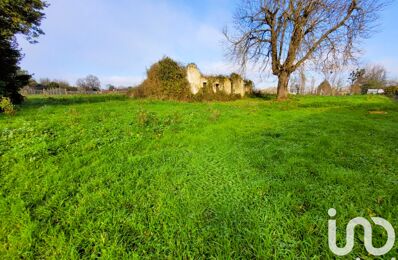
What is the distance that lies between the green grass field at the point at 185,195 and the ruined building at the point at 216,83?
15096 mm

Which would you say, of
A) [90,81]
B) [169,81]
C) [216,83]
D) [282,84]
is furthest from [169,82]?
[90,81]

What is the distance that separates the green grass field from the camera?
6.28 ft

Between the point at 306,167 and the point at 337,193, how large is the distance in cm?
87

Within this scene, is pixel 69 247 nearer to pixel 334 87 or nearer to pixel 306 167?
pixel 306 167

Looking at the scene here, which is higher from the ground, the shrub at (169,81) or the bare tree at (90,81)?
the bare tree at (90,81)

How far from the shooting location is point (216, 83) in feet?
67.0

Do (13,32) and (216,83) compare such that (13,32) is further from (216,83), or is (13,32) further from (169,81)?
(216,83)

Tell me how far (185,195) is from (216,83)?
739 inches

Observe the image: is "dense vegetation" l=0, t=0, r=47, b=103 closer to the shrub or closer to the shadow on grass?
the shadow on grass

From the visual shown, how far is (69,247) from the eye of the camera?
1.89 m

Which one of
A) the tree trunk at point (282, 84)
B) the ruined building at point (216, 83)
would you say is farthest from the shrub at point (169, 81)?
the tree trunk at point (282, 84)

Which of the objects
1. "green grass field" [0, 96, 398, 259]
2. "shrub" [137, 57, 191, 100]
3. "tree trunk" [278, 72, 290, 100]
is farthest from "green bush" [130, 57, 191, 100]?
"green grass field" [0, 96, 398, 259]

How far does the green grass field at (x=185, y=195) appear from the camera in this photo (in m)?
1.91

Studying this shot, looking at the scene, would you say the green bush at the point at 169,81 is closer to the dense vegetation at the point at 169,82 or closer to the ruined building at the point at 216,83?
the dense vegetation at the point at 169,82
